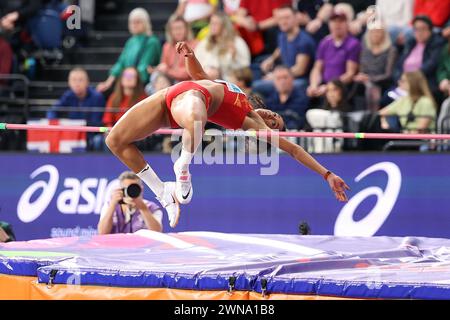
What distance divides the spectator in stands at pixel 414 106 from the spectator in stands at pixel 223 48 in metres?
1.95

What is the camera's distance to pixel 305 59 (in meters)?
12.7

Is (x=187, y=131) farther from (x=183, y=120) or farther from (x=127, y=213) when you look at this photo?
(x=127, y=213)

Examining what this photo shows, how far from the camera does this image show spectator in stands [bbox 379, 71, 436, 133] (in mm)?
11398


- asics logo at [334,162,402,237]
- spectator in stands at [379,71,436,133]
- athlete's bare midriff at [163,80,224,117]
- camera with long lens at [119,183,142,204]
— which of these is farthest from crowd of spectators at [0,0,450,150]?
athlete's bare midriff at [163,80,224,117]

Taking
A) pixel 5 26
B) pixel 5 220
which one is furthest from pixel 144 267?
pixel 5 26

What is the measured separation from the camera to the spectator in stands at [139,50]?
13.4 metres

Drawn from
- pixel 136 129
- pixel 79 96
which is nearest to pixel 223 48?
pixel 79 96

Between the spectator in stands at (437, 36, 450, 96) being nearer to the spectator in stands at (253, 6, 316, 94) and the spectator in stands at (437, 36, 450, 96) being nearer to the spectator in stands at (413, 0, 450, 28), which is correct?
the spectator in stands at (413, 0, 450, 28)

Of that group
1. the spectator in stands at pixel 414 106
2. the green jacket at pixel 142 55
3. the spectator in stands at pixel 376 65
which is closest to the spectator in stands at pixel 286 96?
the spectator in stands at pixel 376 65

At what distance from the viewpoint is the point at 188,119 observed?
26.3 ft

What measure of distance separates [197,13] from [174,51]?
2.01ft

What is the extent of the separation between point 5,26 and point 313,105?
14.2 ft

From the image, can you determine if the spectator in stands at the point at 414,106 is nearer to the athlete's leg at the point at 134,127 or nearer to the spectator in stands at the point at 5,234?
the athlete's leg at the point at 134,127

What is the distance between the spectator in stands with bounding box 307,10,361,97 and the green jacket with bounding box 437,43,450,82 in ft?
3.10
